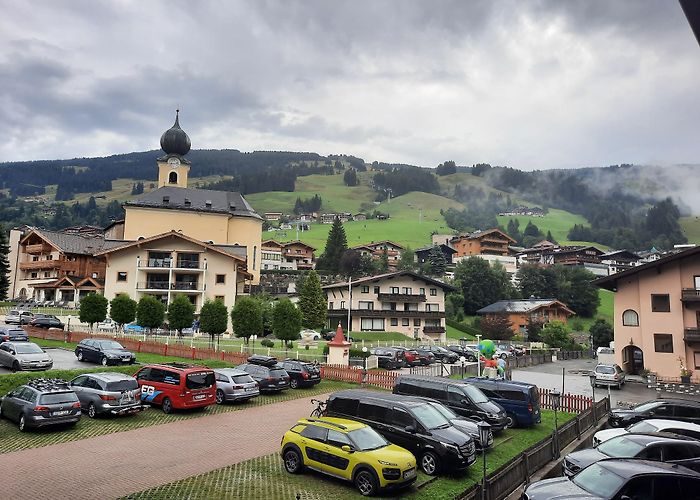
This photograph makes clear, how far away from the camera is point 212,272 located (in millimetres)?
59875

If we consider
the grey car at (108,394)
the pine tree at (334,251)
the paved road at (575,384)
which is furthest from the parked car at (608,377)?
the pine tree at (334,251)

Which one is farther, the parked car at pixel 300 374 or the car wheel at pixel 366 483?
the parked car at pixel 300 374

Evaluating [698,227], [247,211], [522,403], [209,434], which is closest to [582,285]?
[247,211]

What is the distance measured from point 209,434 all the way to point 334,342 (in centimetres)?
1545

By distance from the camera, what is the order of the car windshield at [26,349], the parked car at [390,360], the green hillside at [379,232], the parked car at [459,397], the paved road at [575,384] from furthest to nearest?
the green hillside at [379,232] → the parked car at [390,360] → the paved road at [575,384] → the car windshield at [26,349] → the parked car at [459,397]

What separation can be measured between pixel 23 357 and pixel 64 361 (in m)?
4.22

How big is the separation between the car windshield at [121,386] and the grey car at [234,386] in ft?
13.0

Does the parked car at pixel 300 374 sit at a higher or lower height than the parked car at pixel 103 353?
lower

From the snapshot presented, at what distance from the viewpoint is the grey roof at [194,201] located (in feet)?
249

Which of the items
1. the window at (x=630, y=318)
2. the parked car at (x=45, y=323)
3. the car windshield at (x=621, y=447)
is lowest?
the car windshield at (x=621, y=447)

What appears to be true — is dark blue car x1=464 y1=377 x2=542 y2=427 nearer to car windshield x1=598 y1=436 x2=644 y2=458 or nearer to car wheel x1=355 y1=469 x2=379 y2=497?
car windshield x1=598 y1=436 x2=644 y2=458

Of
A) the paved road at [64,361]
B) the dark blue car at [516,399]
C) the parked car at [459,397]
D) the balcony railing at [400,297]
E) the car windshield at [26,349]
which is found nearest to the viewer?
the parked car at [459,397]

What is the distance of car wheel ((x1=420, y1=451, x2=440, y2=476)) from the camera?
524 inches

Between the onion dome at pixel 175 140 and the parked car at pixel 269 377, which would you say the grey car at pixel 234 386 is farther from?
the onion dome at pixel 175 140
